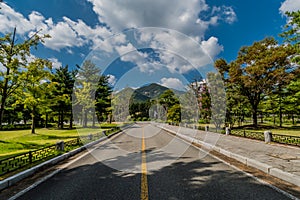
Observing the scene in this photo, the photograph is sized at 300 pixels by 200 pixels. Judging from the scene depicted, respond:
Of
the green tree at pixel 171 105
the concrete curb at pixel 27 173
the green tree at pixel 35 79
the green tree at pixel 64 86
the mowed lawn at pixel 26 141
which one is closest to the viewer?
the concrete curb at pixel 27 173

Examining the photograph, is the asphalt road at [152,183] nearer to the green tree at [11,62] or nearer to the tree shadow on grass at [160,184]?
the tree shadow on grass at [160,184]

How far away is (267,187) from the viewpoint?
4621mm

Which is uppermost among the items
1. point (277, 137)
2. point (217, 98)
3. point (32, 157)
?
point (217, 98)

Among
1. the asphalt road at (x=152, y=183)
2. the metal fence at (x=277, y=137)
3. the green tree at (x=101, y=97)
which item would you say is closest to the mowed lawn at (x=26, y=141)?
the asphalt road at (x=152, y=183)

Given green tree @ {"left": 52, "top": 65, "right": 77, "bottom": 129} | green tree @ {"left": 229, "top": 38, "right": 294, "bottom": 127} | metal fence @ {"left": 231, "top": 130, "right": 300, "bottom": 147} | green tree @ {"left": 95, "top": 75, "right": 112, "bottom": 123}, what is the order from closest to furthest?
metal fence @ {"left": 231, "top": 130, "right": 300, "bottom": 147}
green tree @ {"left": 229, "top": 38, "right": 294, "bottom": 127}
green tree @ {"left": 52, "top": 65, "right": 77, "bottom": 129}
green tree @ {"left": 95, "top": 75, "right": 112, "bottom": 123}

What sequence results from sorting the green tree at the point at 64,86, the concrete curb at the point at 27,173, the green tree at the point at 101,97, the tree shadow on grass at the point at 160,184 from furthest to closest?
1. the green tree at the point at 101,97
2. the green tree at the point at 64,86
3. the concrete curb at the point at 27,173
4. the tree shadow on grass at the point at 160,184

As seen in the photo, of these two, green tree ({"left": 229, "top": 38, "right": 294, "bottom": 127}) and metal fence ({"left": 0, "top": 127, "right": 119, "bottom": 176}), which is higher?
green tree ({"left": 229, "top": 38, "right": 294, "bottom": 127})

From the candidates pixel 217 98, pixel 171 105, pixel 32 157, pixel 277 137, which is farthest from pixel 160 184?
pixel 171 105

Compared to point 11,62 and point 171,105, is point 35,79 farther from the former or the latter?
point 171,105

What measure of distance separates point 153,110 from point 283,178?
254 feet

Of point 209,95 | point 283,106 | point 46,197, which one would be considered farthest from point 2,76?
point 283,106

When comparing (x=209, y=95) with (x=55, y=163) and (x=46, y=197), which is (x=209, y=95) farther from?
(x=46, y=197)


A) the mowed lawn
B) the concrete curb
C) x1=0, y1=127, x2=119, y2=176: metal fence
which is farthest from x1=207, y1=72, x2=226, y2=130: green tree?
the concrete curb

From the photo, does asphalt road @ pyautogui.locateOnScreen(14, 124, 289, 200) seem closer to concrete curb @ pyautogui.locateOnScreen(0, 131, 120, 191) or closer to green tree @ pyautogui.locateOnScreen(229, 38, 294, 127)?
concrete curb @ pyautogui.locateOnScreen(0, 131, 120, 191)
